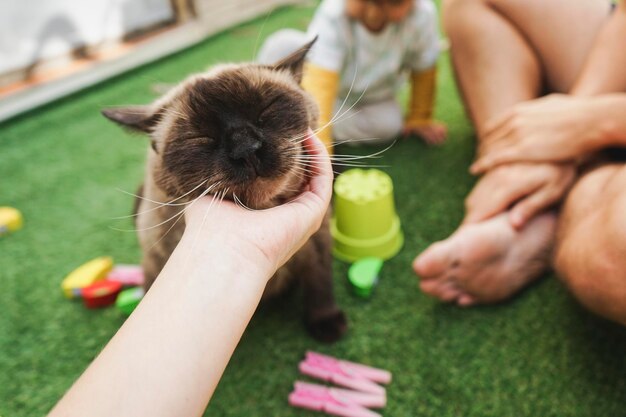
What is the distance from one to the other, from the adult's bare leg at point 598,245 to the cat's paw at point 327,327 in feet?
1.53

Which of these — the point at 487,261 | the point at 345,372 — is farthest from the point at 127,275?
the point at 487,261

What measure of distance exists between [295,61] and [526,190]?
0.59m

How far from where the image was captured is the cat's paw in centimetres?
99

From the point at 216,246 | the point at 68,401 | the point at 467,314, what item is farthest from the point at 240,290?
the point at 467,314

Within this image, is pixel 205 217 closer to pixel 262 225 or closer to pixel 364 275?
pixel 262 225

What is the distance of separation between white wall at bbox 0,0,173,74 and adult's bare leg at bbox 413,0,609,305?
6.48 ft

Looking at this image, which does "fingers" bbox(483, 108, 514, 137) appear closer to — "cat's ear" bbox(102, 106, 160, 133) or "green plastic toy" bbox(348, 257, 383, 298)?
"green plastic toy" bbox(348, 257, 383, 298)

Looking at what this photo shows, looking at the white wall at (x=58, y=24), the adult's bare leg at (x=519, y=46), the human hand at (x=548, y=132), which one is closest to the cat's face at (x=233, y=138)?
the human hand at (x=548, y=132)

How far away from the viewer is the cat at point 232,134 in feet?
2.23

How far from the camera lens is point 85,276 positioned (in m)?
1.15

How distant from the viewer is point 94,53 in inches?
99.3

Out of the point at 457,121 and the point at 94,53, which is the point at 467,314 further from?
the point at 94,53

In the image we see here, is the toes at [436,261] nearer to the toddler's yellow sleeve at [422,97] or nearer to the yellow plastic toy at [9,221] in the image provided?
the toddler's yellow sleeve at [422,97]

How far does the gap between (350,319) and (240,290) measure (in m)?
0.53
